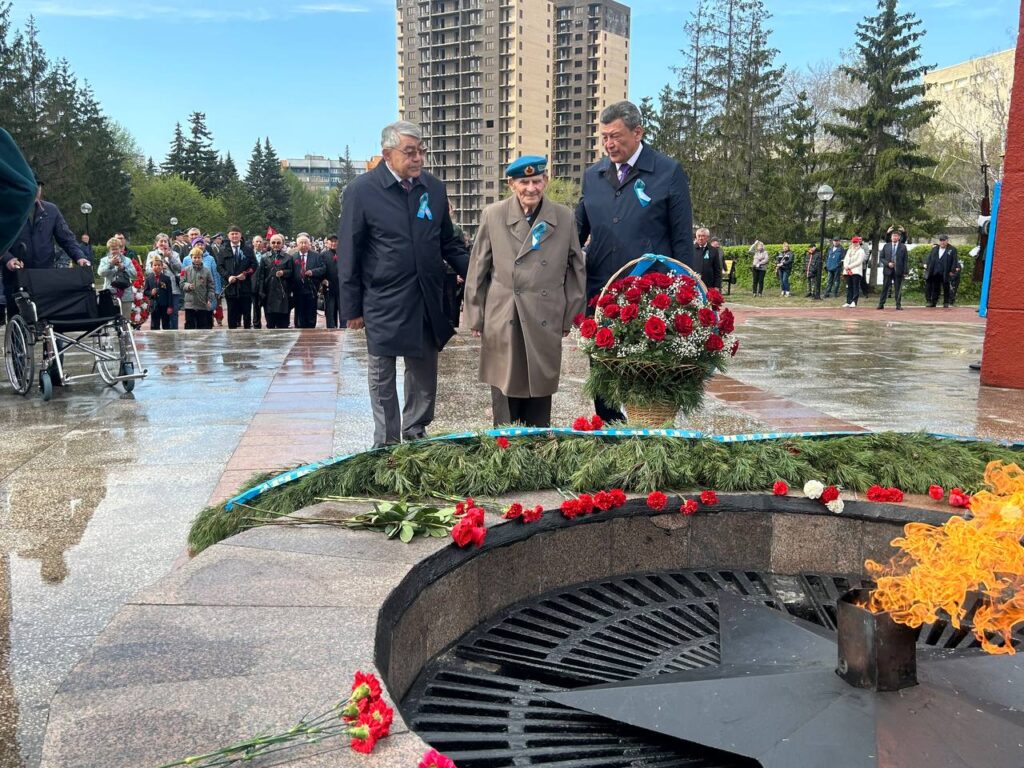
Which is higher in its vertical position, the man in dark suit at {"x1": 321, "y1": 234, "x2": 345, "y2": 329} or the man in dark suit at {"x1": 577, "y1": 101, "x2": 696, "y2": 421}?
the man in dark suit at {"x1": 577, "y1": 101, "x2": 696, "y2": 421}

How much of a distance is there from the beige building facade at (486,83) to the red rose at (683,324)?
107 metres

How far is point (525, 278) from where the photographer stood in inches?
193

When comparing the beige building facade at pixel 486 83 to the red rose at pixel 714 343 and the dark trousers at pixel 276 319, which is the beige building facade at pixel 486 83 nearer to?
the dark trousers at pixel 276 319

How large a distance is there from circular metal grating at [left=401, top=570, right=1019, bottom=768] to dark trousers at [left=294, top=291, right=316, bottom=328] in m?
12.8

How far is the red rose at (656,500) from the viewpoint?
132 inches

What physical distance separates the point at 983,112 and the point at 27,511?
5382cm

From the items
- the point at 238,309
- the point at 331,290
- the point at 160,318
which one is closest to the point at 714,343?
the point at 331,290

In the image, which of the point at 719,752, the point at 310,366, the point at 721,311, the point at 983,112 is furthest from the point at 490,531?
the point at 983,112

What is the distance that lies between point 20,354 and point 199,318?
713 centimetres

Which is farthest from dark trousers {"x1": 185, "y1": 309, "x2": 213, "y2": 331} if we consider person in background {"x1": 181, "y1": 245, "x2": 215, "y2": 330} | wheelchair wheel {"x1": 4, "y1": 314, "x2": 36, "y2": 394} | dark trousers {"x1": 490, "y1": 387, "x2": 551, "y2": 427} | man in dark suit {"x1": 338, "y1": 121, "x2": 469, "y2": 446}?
dark trousers {"x1": 490, "y1": 387, "x2": 551, "y2": 427}

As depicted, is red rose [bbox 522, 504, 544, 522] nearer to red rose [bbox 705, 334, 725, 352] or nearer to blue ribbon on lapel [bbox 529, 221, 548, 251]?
red rose [bbox 705, 334, 725, 352]

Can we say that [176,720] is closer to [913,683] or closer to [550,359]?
[913,683]

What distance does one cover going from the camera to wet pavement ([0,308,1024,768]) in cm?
309

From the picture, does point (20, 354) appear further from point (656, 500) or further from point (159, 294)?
point (159, 294)
